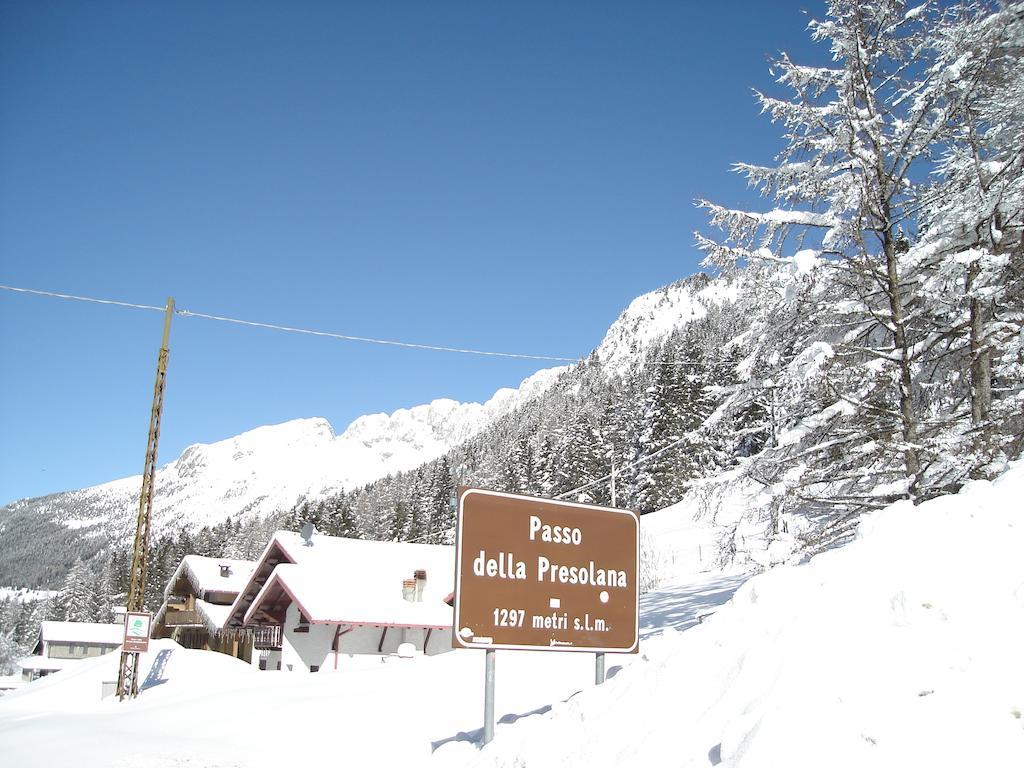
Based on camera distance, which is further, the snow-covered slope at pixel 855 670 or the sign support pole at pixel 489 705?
the sign support pole at pixel 489 705

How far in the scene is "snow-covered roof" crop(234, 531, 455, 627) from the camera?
92.5 ft

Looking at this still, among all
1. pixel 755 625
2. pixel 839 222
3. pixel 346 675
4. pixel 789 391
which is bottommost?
pixel 346 675

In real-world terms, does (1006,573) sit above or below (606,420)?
below

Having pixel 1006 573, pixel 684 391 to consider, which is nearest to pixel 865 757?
pixel 1006 573

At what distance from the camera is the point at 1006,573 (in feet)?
15.6

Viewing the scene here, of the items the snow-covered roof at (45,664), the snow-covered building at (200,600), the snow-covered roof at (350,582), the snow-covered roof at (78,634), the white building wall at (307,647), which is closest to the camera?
the white building wall at (307,647)

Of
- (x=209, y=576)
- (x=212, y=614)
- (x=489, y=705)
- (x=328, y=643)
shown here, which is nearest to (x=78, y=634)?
(x=209, y=576)

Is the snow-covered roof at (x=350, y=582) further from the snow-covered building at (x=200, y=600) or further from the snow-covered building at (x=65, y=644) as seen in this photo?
the snow-covered building at (x=65, y=644)

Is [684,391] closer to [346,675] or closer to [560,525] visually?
[346,675]

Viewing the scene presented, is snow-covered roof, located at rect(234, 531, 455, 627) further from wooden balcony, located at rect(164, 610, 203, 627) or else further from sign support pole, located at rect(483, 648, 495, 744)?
sign support pole, located at rect(483, 648, 495, 744)

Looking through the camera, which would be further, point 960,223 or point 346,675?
point 346,675

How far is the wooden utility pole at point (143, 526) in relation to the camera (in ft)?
70.6

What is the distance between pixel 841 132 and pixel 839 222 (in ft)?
5.08

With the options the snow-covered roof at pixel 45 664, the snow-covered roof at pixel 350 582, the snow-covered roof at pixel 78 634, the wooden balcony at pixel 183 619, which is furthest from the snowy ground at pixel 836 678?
the snow-covered roof at pixel 78 634
